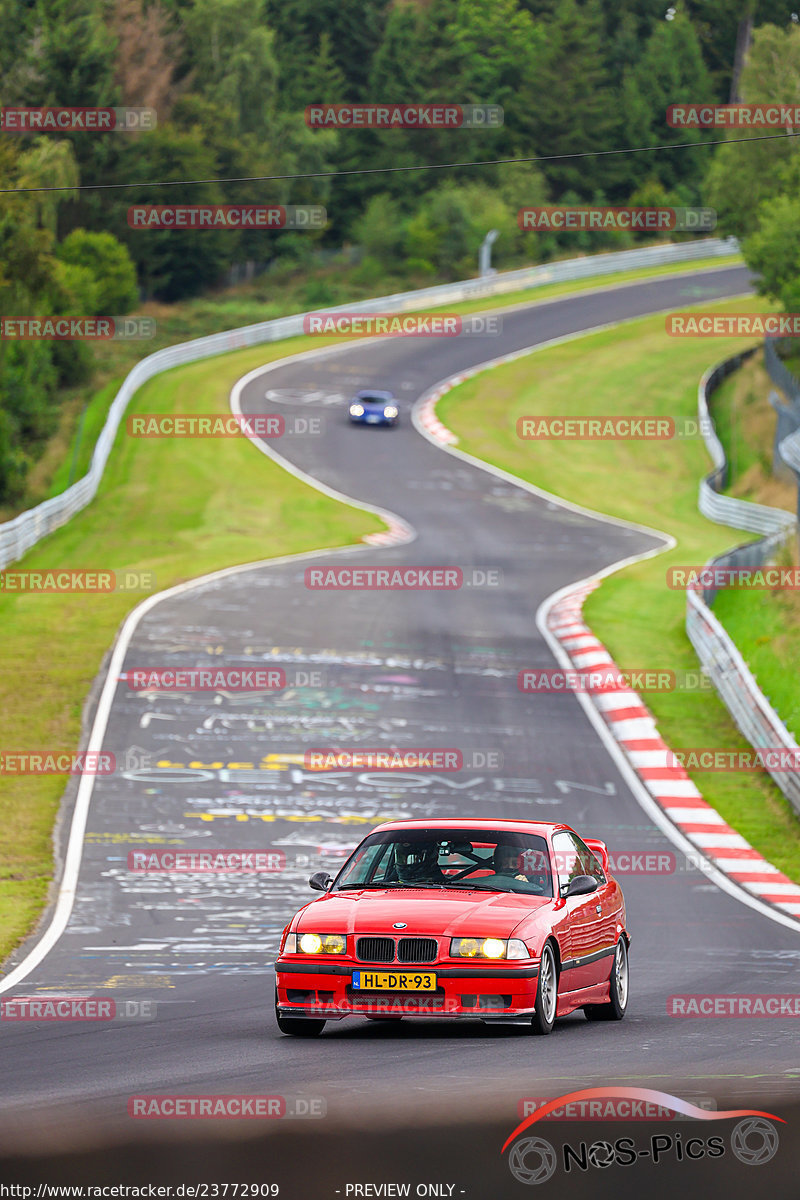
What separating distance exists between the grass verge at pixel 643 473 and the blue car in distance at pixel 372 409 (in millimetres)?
2502

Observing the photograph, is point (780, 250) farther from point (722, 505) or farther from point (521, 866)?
point (521, 866)

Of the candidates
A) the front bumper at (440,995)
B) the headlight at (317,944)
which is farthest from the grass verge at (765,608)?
the headlight at (317,944)

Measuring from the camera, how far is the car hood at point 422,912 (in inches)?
366

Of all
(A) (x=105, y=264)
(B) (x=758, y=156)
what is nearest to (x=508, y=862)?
(B) (x=758, y=156)

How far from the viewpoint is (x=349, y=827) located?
1875 cm

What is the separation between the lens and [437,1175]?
6262 millimetres

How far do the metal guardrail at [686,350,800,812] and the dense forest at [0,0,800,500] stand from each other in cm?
1349

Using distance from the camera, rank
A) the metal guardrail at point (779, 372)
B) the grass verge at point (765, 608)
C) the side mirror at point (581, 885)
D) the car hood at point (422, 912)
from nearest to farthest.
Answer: the car hood at point (422, 912), the side mirror at point (581, 885), the grass verge at point (765, 608), the metal guardrail at point (779, 372)

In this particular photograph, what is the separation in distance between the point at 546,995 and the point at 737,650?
16.2 meters

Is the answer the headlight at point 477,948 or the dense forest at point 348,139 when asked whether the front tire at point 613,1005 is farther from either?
the dense forest at point 348,139

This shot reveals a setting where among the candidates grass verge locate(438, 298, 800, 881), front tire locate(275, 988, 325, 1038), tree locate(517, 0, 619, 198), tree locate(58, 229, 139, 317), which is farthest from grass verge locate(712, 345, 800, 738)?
tree locate(517, 0, 619, 198)

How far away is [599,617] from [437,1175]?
25.9 meters

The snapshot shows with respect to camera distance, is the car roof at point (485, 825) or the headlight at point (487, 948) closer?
the headlight at point (487, 948)

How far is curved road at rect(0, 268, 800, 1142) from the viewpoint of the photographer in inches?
→ 327
